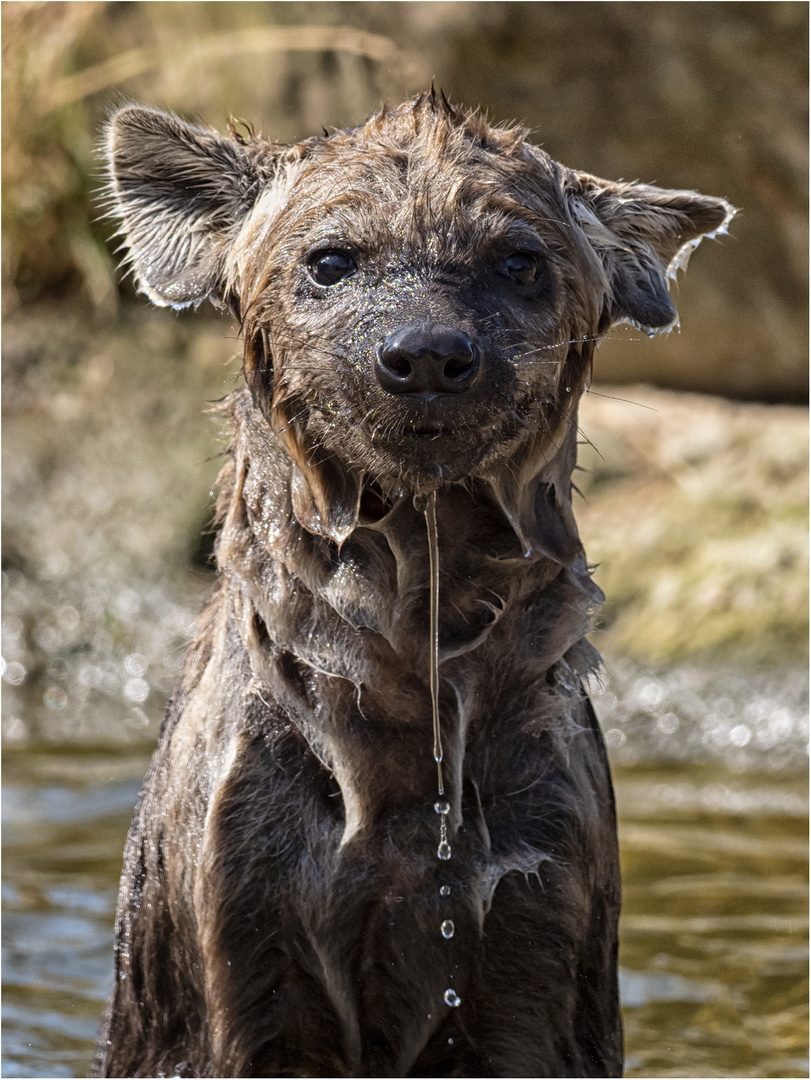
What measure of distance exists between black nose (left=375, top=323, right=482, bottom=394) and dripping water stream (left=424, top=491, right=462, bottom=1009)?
310mm

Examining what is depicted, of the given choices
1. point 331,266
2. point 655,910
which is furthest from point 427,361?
point 655,910

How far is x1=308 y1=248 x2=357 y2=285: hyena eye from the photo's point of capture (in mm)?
3359

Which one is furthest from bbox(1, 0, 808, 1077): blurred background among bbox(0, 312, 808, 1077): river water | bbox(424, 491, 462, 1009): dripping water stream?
bbox(424, 491, 462, 1009): dripping water stream

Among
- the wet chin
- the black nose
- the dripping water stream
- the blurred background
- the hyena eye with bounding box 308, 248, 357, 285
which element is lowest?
the dripping water stream

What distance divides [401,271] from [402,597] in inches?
28.0

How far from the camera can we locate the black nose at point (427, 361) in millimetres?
3027

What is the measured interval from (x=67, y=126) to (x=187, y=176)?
21.6 ft

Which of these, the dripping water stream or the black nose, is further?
the dripping water stream

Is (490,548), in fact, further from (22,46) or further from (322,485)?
(22,46)

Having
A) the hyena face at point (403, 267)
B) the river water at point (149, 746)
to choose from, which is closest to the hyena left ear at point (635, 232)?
the hyena face at point (403, 267)

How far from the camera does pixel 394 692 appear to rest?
3.46m

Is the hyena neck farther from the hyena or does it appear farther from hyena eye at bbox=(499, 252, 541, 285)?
hyena eye at bbox=(499, 252, 541, 285)

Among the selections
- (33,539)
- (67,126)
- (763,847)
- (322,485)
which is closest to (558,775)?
(322,485)

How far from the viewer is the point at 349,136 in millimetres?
3582
